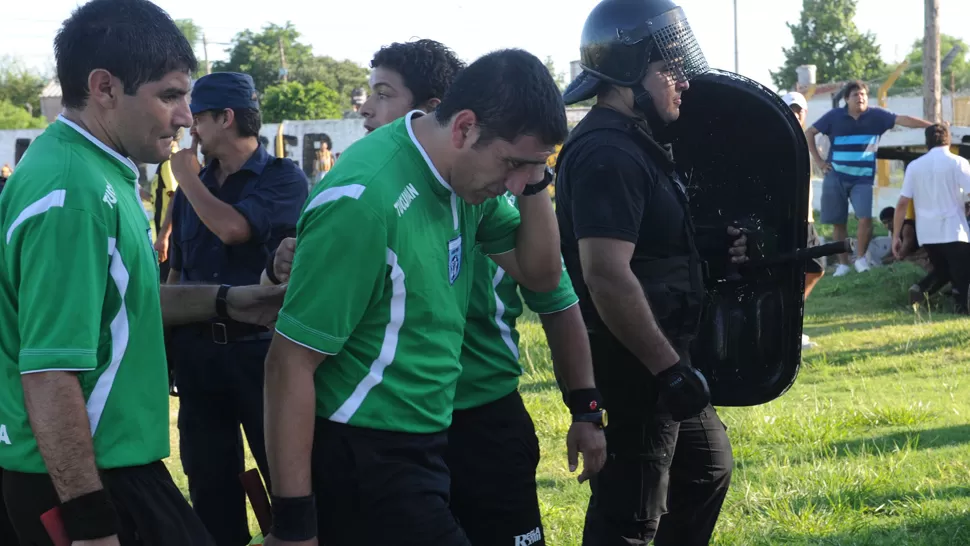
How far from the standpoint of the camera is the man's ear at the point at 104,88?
2.33 m

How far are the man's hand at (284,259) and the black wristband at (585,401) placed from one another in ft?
3.22

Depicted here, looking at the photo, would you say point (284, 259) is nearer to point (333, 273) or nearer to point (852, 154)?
point (333, 273)

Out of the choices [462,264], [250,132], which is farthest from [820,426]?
[462,264]

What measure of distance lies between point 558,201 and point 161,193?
4.54m

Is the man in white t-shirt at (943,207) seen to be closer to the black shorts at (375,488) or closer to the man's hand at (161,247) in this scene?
the man's hand at (161,247)

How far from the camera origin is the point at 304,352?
222 centimetres

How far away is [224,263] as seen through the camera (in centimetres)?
425

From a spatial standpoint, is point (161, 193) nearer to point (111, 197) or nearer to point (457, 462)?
point (457, 462)

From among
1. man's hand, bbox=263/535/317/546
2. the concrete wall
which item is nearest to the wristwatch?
man's hand, bbox=263/535/317/546

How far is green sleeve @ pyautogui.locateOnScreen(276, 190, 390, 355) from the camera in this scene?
2188 mm

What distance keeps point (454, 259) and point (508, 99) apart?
1.38 feet

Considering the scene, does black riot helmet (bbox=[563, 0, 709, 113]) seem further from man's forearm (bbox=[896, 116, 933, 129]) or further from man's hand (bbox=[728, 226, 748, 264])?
man's forearm (bbox=[896, 116, 933, 129])

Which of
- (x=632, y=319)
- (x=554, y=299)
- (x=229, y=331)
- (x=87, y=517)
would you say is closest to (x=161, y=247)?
(x=229, y=331)

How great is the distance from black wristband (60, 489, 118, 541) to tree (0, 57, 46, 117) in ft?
255
